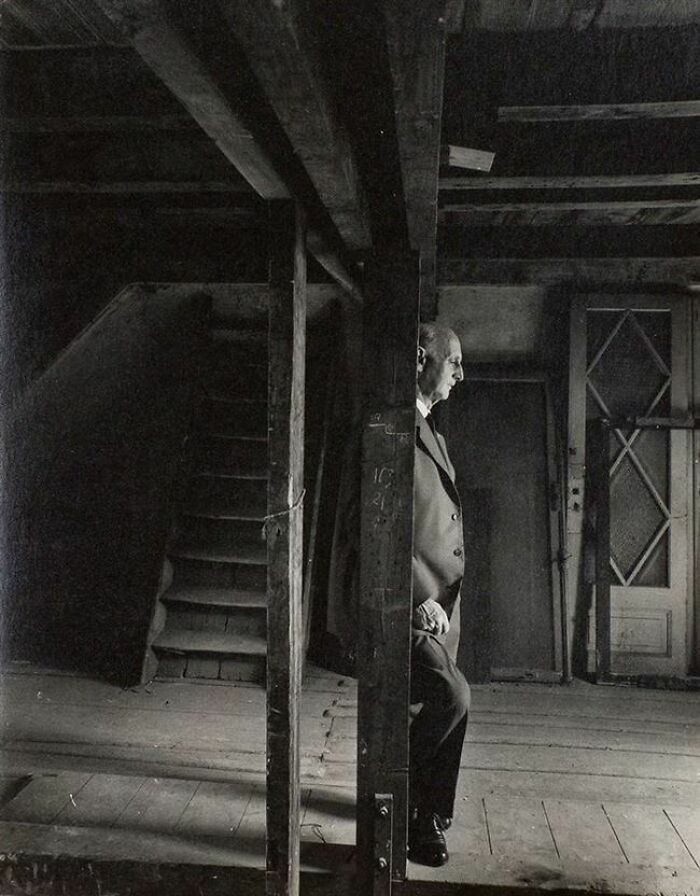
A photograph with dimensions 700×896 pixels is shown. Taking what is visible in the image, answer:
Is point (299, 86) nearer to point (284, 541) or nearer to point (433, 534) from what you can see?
point (284, 541)

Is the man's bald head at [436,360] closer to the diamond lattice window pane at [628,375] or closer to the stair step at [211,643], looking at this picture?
the stair step at [211,643]

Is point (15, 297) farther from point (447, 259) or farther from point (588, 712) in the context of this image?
point (588, 712)

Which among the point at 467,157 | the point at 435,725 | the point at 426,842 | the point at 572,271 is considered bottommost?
the point at 426,842

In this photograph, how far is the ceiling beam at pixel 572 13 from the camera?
2.01m

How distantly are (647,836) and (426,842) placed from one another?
0.98 m

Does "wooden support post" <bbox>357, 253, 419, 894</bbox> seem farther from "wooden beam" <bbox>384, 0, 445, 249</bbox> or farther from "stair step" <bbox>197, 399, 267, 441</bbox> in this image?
"stair step" <bbox>197, 399, 267, 441</bbox>

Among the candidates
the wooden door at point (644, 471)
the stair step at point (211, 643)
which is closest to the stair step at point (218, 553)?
the stair step at point (211, 643)

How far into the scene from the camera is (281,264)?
2240mm

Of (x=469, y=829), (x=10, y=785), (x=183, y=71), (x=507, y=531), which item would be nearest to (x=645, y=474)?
(x=507, y=531)

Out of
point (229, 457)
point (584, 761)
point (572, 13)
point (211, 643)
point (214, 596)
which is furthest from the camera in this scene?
point (229, 457)

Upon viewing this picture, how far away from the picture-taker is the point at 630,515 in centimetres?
514

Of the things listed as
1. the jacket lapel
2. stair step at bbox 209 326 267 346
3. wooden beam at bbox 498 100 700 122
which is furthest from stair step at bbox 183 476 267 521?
wooden beam at bbox 498 100 700 122

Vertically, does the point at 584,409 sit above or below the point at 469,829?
above

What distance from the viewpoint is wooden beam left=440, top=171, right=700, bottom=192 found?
2.97 meters
